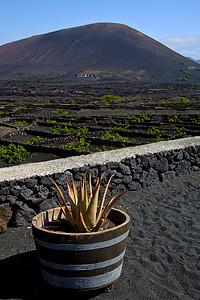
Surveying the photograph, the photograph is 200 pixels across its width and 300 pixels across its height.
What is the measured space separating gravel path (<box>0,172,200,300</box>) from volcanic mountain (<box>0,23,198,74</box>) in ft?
424

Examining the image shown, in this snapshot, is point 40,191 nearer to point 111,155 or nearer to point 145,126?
point 111,155

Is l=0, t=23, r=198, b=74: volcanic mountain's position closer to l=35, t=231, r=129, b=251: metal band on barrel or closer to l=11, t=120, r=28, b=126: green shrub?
l=11, t=120, r=28, b=126: green shrub

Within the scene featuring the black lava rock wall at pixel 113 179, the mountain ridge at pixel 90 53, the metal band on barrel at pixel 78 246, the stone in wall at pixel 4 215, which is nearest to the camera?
the metal band on barrel at pixel 78 246

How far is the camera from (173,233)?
498cm

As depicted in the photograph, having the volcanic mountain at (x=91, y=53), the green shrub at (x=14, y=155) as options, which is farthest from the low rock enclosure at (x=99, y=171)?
the volcanic mountain at (x=91, y=53)

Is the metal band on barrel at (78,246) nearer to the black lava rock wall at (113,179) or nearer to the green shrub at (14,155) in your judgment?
the black lava rock wall at (113,179)

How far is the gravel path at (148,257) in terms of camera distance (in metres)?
3.63

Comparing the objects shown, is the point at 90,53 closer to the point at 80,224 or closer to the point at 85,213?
the point at 85,213

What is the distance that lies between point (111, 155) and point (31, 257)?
279 cm

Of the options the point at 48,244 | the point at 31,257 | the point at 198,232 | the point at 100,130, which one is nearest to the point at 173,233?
the point at 198,232

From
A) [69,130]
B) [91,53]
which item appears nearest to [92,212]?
[69,130]

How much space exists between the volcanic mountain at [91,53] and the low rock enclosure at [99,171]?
5008 inches

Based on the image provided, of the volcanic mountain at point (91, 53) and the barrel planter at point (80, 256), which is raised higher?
the volcanic mountain at point (91, 53)

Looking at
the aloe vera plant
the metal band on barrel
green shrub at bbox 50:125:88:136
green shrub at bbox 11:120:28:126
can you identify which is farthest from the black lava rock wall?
green shrub at bbox 11:120:28:126
